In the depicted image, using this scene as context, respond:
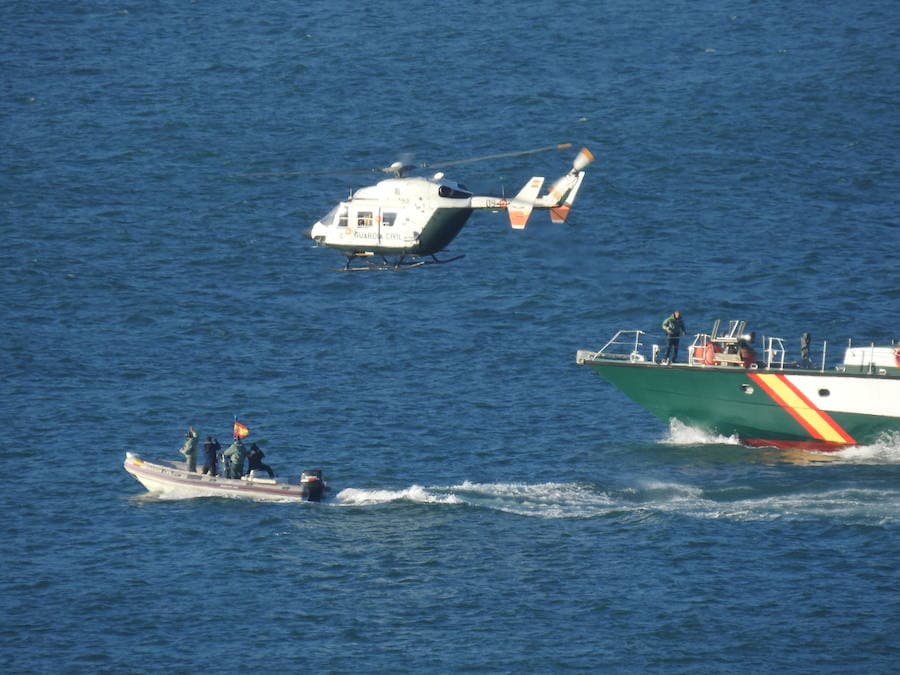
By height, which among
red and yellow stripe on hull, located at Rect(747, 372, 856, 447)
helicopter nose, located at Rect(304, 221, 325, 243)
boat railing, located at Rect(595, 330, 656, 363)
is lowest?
red and yellow stripe on hull, located at Rect(747, 372, 856, 447)

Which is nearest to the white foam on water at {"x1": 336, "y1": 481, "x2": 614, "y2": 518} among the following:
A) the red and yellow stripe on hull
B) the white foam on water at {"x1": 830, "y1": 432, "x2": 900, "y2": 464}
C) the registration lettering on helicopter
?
the red and yellow stripe on hull

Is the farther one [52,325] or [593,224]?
[593,224]

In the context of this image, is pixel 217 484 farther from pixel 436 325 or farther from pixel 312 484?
pixel 436 325

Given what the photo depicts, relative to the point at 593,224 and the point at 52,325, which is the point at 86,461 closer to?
the point at 52,325

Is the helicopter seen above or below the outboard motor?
above

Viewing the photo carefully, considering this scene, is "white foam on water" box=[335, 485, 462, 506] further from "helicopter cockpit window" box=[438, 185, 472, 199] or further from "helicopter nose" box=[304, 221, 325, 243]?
"helicopter cockpit window" box=[438, 185, 472, 199]

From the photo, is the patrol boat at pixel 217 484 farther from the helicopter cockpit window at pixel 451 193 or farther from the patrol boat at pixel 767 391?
the patrol boat at pixel 767 391

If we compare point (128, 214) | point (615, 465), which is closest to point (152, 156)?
point (128, 214)
